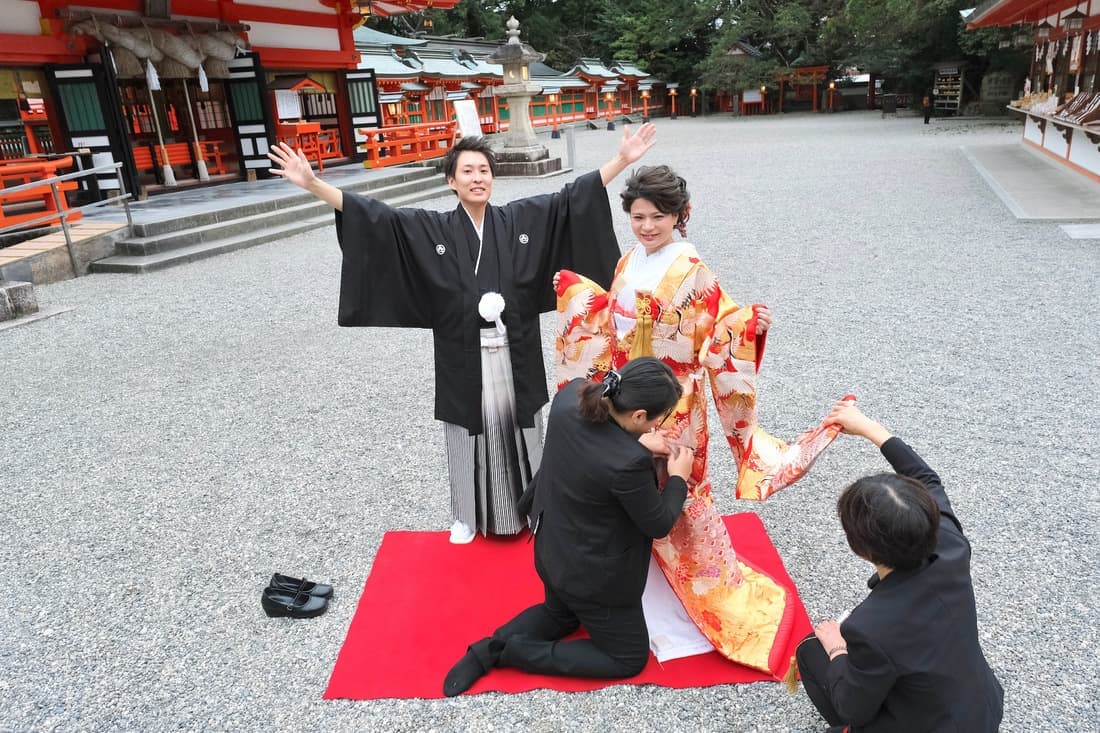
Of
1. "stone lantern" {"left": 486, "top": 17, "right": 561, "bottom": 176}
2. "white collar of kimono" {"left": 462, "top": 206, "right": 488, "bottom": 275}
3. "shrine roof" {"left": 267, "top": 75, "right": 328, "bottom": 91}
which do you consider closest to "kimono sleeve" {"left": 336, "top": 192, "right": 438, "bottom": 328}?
"white collar of kimono" {"left": 462, "top": 206, "right": 488, "bottom": 275}

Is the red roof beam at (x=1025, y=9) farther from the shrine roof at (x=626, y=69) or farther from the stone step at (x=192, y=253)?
the shrine roof at (x=626, y=69)

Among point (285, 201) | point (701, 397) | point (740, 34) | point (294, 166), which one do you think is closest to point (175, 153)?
point (285, 201)

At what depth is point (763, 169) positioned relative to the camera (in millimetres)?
15039

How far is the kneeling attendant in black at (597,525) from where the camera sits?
2.05 m

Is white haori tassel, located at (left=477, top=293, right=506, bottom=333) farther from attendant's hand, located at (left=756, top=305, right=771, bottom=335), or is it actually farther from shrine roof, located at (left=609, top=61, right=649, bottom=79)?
shrine roof, located at (left=609, top=61, right=649, bottom=79)

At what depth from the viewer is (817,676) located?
209cm

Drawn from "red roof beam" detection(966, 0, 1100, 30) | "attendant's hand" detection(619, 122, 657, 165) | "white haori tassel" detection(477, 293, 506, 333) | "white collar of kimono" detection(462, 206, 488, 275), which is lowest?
"white haori tassel" detection(477, 293, 506, 333)

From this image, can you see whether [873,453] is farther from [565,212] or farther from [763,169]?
[763,169]

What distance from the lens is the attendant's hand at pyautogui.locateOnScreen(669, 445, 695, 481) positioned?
89.4 inches

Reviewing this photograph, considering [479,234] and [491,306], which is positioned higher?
[479,234]

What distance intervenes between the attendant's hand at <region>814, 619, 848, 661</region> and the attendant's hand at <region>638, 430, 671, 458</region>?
67 cm

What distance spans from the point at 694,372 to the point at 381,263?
51.4 inches

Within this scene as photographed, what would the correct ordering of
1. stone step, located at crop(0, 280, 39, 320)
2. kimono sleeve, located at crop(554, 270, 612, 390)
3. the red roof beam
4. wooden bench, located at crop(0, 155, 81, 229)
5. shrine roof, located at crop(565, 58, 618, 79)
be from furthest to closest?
shrine roof, located at crop(565, 58, 618, 79), the red roof beam, wooden bench, located at crop(0, 155, 81, 229), stone step, located at crop(0, 280, 39, 320), kimono sleeve, located at crop(554, 270, 612, 390)

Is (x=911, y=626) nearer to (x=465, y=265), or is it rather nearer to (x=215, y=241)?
(x=465, y=265)
